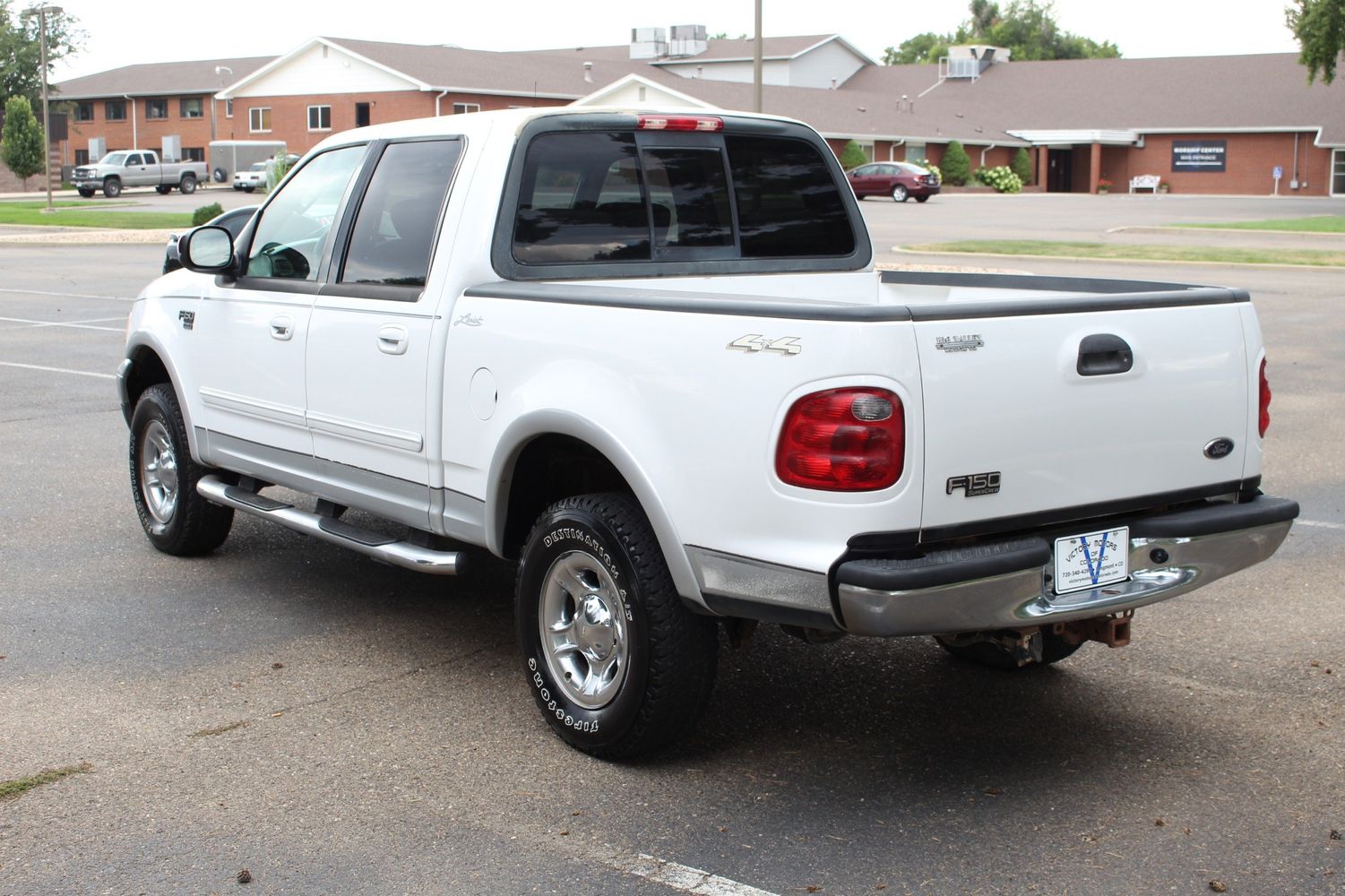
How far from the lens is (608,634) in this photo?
4875mm

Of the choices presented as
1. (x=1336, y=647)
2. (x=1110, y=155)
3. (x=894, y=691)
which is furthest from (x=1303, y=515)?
(x=1110, y=155)

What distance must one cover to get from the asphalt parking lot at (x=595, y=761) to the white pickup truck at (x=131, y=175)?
194 feet

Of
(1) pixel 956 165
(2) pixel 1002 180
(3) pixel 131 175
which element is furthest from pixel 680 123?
(2) pixel 1002 180

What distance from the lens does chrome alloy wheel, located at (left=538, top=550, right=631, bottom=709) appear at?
15.7 ft

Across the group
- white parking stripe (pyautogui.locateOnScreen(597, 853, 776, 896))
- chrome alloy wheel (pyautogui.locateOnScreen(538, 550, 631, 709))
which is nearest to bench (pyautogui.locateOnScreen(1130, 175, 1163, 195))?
chrome alloy wheel (pyautogui.locateOnScreen(538, 550, 631, 709))

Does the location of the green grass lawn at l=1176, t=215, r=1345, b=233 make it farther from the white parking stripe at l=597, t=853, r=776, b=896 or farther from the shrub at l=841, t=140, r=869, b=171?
the white parking stripe at l=597, t=853, r=776, b=896

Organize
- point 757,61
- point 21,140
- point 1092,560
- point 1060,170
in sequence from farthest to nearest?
point 1060,170, point 21,140, point 757,61, point 1092,560

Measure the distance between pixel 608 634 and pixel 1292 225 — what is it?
→ 39.7m

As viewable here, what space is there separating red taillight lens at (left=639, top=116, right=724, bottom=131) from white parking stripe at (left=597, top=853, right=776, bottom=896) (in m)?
2.85

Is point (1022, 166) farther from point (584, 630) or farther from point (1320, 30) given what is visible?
point (584, 630)

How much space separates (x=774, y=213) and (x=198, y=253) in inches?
97.9

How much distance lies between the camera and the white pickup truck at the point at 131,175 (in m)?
62.0

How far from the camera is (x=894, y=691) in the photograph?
218 inches

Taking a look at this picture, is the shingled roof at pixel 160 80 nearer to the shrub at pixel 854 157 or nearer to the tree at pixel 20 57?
the tree at pixel 20 57
